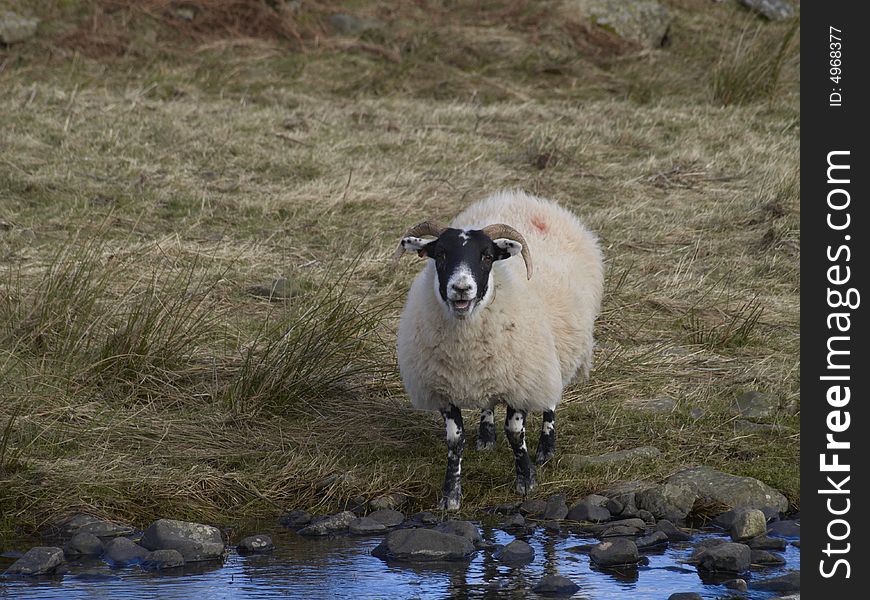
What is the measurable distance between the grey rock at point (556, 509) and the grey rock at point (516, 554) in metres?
0.60

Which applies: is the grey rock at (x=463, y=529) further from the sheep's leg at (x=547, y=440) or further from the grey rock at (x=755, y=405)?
the grey rock at (x=755, y=405)

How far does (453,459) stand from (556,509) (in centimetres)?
58

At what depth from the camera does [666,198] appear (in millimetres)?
12289

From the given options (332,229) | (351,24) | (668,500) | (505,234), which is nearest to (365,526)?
(668,500)

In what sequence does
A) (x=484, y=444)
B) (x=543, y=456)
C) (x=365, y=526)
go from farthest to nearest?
(x=484, y=444) < (x=543, y=456) < (x=365, y=526)

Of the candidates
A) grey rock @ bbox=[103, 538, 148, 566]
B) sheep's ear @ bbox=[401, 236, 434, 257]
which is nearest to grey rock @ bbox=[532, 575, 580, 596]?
grey rock @ bbox=[103, 538, 148, 566]

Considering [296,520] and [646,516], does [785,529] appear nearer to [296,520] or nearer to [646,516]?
[646,516]

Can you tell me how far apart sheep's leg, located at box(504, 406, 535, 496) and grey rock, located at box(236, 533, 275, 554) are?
55.2 inches

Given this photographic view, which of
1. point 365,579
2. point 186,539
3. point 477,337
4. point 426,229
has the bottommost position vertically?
point 365,579

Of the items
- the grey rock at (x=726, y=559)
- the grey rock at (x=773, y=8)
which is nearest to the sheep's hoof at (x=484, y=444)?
the grey rock at (x=726, y=559)

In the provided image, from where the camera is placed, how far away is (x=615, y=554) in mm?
5812

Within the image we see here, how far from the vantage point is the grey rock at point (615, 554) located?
5809mm

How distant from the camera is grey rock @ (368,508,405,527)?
21.2 ft
